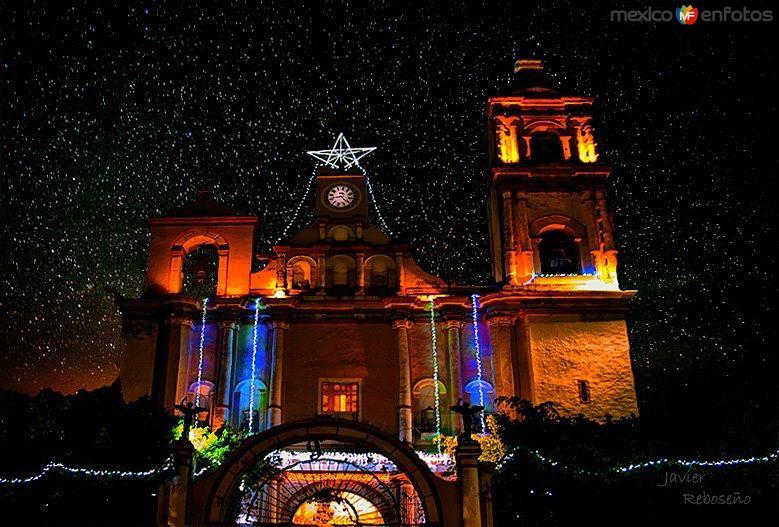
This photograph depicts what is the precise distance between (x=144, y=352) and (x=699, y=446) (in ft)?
62.0

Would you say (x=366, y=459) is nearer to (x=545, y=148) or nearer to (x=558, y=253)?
(x=558, y=253)

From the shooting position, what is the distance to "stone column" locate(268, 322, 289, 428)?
28328 mm

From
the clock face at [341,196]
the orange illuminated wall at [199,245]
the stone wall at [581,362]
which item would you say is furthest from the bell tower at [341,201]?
the stone wall at [581,362]

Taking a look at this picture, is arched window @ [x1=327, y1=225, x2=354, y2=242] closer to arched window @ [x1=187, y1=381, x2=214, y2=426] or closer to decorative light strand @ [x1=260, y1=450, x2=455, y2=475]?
arched window @ [x1=187, y1=381, x2=214, y2=426]

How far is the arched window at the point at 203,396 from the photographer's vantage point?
2892cm

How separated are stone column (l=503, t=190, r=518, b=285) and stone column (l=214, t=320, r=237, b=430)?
1063 cm

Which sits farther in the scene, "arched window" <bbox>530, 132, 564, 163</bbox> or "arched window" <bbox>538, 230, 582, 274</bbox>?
"arched window" <bbox>530, 132, 564, 163</bbox>

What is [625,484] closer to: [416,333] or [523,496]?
[523,496]

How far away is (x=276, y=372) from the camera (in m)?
29.1

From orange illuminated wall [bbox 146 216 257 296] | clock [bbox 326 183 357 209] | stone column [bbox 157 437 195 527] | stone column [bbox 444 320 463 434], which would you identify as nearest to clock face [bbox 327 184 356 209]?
clock [bbox 326 183 357 209]

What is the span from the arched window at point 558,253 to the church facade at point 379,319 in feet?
0.18

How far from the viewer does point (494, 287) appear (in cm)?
3100

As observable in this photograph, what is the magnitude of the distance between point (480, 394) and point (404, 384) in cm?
276

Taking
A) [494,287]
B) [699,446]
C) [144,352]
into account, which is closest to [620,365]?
[494,287]
